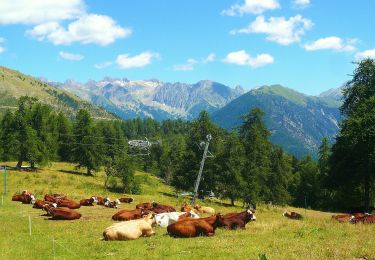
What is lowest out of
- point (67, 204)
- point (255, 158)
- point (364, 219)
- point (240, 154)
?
point (67, 204)

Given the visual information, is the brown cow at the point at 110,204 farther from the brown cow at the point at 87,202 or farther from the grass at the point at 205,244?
the grass at the point at 205,244

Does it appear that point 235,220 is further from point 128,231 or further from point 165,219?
point 128,231

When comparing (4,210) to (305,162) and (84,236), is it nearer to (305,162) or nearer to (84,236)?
(84,236)

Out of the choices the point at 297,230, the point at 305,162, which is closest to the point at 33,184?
the point at 297,230

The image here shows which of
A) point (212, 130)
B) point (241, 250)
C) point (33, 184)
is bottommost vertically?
point (33, 184)

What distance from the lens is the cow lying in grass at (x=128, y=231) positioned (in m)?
18.3

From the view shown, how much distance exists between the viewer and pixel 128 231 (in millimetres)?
18547

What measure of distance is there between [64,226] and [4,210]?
34.8 feet

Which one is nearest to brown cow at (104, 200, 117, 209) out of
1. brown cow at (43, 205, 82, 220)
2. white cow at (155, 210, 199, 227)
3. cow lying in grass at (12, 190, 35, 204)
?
cow lying in grass at (12, 190, 35, 204)

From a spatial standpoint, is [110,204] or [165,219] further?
[110,204]

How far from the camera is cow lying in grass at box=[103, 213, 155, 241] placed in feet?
60.0

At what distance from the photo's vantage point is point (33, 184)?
56969 mm

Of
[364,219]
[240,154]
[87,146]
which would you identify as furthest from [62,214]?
[87,146]

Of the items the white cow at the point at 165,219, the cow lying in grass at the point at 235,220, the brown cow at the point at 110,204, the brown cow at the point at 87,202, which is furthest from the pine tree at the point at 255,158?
the cow lying in grass at the point at 235,220
